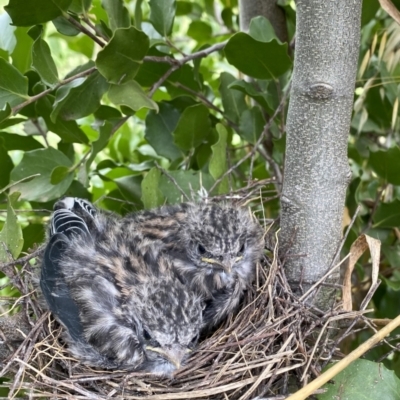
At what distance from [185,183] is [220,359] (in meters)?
0.69

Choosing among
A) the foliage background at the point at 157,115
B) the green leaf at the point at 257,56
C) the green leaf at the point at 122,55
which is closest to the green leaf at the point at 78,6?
the foliage background at the point at 157,115

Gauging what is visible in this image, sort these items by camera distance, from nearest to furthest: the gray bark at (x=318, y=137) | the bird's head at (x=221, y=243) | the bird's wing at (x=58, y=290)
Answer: the gray bark at (x=318, y=137) < the bird's wing at (x=58, y=290) < the bird's head at (x=221, y=243)

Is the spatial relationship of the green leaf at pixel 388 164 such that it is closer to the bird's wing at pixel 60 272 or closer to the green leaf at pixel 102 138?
the green leaf at pixel 102 138

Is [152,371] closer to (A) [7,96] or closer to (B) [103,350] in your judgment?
(B) [103,350]

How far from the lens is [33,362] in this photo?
64.7 inches

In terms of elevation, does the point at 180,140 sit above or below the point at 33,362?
above

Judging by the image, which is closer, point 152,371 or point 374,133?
point 152,371

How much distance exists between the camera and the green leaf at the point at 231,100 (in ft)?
7.32

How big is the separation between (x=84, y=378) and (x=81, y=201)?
62cm

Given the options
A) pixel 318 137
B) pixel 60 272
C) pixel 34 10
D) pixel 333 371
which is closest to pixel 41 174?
pixel 60 272

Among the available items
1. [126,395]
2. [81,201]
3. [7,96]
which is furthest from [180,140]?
[126,395]

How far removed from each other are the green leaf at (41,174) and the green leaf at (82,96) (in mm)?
209

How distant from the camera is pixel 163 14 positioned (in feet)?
6.54

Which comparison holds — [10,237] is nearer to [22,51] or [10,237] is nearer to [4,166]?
[4,166]
